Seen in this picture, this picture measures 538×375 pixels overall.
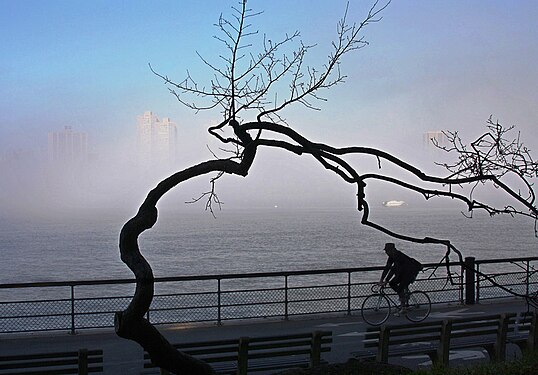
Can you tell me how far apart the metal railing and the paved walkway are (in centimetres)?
30

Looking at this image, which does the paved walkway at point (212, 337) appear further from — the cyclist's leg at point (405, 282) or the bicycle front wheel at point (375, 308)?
the cyclist's leg at point (405, 282)

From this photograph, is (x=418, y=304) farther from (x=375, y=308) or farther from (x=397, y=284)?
(x=375, y=308)

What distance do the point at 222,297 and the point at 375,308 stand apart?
742 inches

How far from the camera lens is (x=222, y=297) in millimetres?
34875

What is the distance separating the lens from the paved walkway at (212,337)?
11898 millimetres

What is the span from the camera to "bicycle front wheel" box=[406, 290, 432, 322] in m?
17.0

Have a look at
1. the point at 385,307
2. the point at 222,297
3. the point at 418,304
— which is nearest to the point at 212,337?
the point at 385,307

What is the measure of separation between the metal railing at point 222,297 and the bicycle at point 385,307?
370mm

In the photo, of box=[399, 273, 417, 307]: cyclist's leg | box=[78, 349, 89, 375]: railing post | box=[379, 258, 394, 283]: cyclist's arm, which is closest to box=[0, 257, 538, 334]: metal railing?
box=[379, 258, 394, 283]: cyclist's arm

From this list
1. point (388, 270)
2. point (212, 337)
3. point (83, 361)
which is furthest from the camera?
point (388, 270)

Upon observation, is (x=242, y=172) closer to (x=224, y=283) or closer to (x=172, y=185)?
(x=172, y=185)

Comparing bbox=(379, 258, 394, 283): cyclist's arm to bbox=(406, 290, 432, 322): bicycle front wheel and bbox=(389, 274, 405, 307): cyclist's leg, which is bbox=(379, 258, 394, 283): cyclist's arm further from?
bbox=(406, 290, 432, 322): bicycle front wheel

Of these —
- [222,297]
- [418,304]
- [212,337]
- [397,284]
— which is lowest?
[222,297]

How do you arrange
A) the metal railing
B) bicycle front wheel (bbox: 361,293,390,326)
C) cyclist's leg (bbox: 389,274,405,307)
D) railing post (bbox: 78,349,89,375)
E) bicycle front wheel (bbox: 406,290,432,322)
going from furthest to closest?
bicycle front wheel (bbox: 406,290,432,322)
cyclist's leg (bbox: 389,274,405,307)
bicycle front wheel (bbox: 361,293,390,326)
the metal railing
railing post (bbox: 78,349,89,375)
